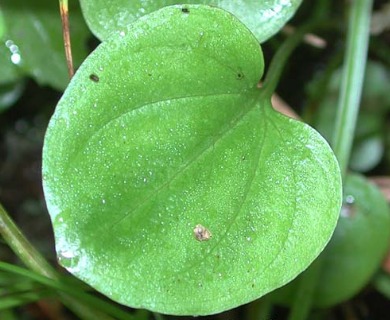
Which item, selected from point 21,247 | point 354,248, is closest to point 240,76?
point 21,247

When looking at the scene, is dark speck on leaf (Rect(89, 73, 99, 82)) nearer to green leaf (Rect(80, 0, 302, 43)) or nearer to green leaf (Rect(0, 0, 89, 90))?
green leaf (Rect(80, 0, 302, 43))

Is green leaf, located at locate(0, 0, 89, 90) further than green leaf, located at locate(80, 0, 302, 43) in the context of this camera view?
Yes

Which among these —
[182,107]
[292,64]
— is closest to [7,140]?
[292,64]

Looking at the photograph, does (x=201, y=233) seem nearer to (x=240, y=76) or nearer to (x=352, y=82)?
(x=240, y=76)

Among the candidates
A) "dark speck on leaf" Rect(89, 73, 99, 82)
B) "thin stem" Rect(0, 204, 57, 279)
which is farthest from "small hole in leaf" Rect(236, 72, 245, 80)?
"thin stem" Rect(0, 204, 57, 279)

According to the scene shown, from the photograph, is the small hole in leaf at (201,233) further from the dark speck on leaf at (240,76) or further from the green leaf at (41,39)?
the green leaf at (41,39)
